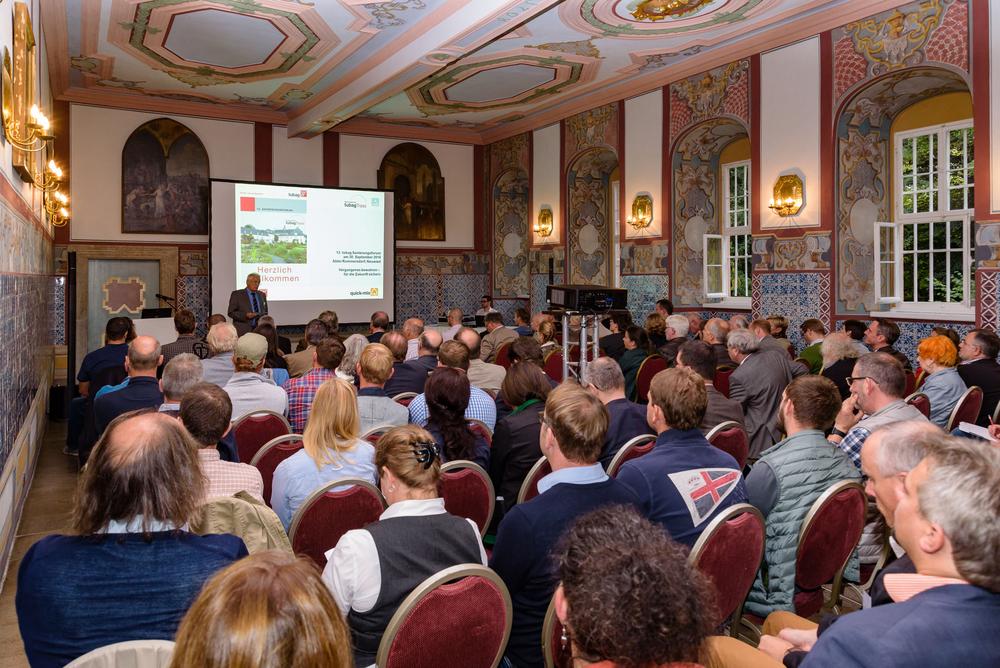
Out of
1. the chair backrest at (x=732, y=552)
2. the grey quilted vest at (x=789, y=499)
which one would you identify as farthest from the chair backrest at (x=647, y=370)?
the chair backrest at (x=732, y=552)

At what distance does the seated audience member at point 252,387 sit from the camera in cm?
450

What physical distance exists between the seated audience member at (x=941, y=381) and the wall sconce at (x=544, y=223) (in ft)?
29.2

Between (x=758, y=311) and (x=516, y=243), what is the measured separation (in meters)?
6.22

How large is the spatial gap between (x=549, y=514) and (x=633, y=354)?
5.30 meters

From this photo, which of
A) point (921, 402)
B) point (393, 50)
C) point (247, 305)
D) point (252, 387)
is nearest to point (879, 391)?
point (921, 402)

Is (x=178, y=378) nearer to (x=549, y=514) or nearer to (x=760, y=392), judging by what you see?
(x=549, y=514)

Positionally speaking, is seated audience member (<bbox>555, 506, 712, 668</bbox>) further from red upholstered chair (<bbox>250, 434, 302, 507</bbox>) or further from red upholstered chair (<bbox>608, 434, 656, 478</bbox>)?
A: red upholstered chair (<bbox>250, 434, 302, 507</bbox>)

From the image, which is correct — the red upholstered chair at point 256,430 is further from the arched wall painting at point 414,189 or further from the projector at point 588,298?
the arched wall painting at point 414,189

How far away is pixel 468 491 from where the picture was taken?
332 centimetres

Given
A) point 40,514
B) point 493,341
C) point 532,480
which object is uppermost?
point 493,341

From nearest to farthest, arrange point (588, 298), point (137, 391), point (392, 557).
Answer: point (392, 557) < point (137, 391) < point (588, 298)

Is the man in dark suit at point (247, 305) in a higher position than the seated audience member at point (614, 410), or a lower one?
higher

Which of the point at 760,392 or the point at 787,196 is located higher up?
the point at 787,196

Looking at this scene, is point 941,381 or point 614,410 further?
point 941,381
